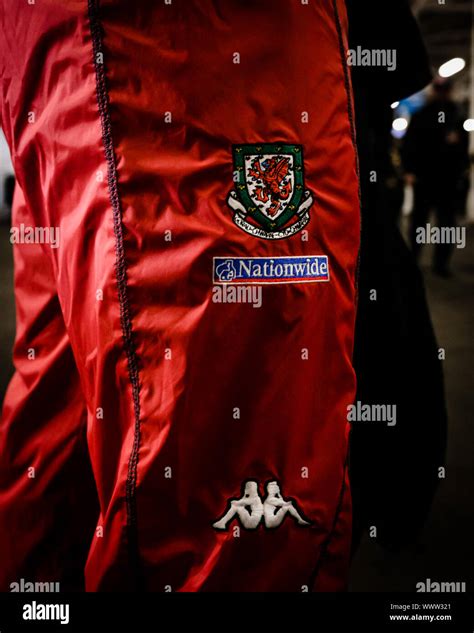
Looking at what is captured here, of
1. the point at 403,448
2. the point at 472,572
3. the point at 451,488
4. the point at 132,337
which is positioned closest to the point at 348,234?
the point at 132,337

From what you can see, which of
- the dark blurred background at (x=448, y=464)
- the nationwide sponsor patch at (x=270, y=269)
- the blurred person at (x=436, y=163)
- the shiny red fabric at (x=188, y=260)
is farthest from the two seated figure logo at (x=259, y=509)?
the blurred person at (x=436, y=163)

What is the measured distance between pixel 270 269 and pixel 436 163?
11.4ft

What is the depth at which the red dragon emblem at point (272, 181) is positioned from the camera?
493 mm

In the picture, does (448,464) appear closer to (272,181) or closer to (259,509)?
(259,509)

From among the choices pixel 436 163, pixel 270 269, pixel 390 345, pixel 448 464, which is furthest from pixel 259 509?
pixel 436 163

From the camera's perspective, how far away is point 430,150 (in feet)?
11.6

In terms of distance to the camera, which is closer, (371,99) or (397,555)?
(371,99)

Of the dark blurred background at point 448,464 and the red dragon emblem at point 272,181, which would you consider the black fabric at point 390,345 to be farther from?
the red dragon emblem at point 272,181

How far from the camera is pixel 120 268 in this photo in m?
0.48

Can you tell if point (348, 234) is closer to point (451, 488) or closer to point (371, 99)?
point (371, 99)

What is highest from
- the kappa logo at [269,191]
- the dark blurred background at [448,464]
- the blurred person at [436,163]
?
the blurred person at [436,163]

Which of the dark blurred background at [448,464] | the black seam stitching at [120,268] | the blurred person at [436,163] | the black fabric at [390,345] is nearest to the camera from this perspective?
the black seam stitching at [120,268]

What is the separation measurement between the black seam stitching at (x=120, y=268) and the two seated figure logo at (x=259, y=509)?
8cm

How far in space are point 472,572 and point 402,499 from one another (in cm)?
36
